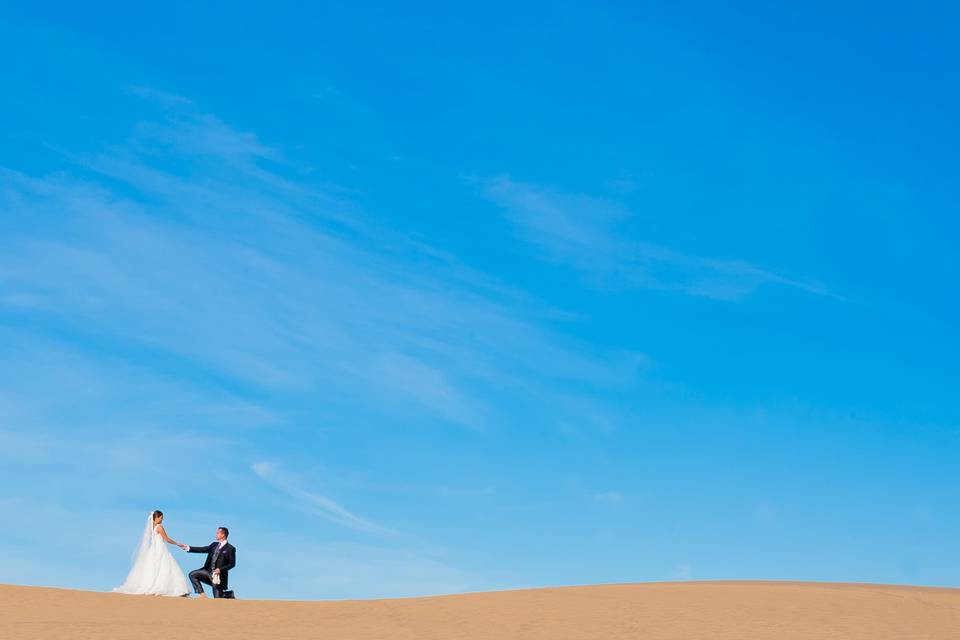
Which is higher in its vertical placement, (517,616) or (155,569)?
(155,569)

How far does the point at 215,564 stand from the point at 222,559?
0.63 ft

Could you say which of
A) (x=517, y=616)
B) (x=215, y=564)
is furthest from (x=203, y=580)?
(x=517, y=616)

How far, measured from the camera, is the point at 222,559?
23.7 meters

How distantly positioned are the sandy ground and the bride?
64 centimetres

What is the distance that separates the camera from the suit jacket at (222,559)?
77.9 ft

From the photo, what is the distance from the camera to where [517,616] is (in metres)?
21.8

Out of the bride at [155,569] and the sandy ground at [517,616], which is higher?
the bride at [155,569]

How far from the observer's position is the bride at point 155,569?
23.7 metres

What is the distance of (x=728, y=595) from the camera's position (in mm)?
24172

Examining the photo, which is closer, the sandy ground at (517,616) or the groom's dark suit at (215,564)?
the sandy ground at (517,616)

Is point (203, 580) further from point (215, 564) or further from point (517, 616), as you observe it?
point (517, 616)

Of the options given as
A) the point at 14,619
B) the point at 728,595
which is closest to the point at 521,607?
the point at 728,595

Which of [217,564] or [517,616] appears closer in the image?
[517,616]

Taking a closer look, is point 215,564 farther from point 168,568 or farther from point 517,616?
point 517,616
